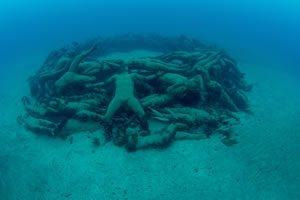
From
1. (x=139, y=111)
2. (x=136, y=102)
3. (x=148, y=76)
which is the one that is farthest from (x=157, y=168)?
(x=148, y=76)

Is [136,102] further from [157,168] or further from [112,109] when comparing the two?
[157,168]

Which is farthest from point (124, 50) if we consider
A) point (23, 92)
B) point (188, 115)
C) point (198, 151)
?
point (198, 151)

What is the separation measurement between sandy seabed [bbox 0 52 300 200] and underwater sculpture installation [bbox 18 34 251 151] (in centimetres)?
40

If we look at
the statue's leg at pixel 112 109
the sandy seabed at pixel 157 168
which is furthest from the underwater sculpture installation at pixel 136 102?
the sandy seabed at pixel 157 168

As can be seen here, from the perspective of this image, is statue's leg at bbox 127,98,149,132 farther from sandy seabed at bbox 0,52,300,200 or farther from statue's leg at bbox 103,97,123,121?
sandy seabed at bbox 0,52,300,200

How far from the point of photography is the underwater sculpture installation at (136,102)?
860 cm

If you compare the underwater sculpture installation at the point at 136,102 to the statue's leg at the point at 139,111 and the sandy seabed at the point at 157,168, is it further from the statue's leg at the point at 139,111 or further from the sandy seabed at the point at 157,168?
the sandy seabed at the point at 157,168

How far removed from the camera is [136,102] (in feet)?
28.9

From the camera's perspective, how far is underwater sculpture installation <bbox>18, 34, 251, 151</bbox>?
8.60m

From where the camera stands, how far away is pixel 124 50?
19.5 meters

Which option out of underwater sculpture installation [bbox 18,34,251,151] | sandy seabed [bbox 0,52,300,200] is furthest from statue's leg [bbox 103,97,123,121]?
sandy seabed [bbox 0,52,300,200]

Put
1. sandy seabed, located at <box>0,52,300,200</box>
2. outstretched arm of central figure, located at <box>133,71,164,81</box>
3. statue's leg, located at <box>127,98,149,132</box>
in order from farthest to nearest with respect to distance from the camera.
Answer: outstretched arm of central figure, located at <box>133,71,164,81</box>
statue's leg, located at <box>127,98,149,132</box>
sandy seabed, located at <box>0,52,300,200</box>

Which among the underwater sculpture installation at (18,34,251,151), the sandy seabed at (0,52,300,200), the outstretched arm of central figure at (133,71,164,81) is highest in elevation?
the outstretched arm of central figure at (133,71,164,81)

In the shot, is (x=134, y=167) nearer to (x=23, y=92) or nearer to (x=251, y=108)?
(x=251, y=108)
